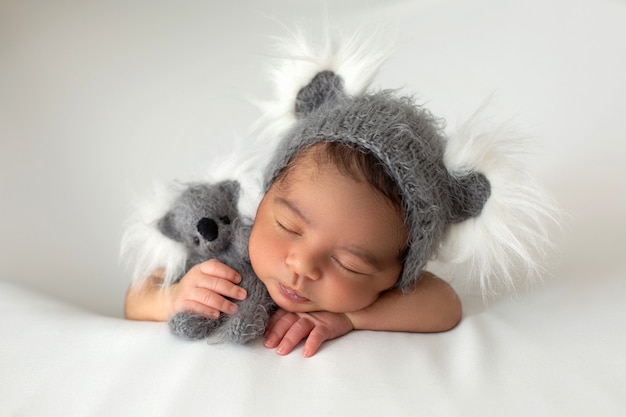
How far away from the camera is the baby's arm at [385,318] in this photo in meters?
0.98

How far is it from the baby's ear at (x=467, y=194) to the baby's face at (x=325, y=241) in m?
0.11

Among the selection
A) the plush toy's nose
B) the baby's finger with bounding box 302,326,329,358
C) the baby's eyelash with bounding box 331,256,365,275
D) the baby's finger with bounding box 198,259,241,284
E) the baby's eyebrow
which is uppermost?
the baby's eyebrow

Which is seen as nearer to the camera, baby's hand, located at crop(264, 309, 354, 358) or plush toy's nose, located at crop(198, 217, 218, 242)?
baby's hand, located at crop(264, 309, 354, 358)

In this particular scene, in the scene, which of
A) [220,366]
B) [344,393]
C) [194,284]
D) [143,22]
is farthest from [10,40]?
[344,393]

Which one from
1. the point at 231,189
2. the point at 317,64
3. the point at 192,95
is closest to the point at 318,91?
the point at 317,64

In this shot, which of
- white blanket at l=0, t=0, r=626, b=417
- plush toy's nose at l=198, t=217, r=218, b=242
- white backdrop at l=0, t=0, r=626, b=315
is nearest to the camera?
white blanket at l=0, t=0, r=626, b=417

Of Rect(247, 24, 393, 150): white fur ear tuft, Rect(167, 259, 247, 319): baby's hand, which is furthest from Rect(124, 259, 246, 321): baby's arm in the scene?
Rect(247, 24, 393, 150): white fur ear tuft

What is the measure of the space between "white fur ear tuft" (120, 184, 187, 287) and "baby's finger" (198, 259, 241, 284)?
0.08m

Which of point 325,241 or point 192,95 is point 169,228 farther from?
point 192,95

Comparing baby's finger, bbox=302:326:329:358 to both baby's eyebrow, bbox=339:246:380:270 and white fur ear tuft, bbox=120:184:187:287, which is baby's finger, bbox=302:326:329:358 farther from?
white fur ear tuft, bbox=120:184:187:287

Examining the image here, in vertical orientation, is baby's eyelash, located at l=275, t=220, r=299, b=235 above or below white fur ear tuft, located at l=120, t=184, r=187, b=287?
above

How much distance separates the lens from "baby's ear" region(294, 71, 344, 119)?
1113 millimetres

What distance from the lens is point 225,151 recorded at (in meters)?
1.39

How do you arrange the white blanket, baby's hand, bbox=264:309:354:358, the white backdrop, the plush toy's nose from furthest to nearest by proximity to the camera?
1. the white backdrop
2. the plush toy's nose
3. baby's hand, bbox=264:309:354:358
4. the white blanket
